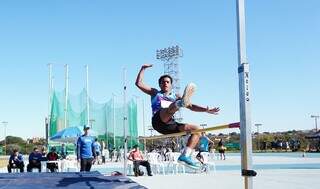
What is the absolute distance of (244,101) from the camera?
451cm

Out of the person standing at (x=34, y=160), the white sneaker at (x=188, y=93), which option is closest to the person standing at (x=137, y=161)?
the person standing at (x=34, y=160)

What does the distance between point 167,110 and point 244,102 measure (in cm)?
136

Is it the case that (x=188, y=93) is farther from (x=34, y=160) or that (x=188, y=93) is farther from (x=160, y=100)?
(x=34, y=160)

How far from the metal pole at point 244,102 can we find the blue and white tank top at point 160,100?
1504 millimetres

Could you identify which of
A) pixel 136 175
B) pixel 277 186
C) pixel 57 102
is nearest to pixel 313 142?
pixel 57 102

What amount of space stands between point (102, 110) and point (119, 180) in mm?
18844

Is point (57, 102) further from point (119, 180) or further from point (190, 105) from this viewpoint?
point (190, 105)

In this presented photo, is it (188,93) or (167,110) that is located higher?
(188,93)

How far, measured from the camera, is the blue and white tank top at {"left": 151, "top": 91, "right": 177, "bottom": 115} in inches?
233

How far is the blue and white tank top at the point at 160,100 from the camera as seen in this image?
5.92 metres

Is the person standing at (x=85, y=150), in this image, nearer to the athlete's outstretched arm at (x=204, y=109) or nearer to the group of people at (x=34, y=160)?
the group of people at (x=34, y=160)

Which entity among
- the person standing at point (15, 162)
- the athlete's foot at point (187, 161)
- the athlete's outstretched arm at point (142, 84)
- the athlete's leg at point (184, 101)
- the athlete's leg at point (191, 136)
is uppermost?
the athlete's outstretched arm at point (142, 84)

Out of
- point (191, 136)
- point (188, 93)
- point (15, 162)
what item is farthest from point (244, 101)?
point (15, 162)

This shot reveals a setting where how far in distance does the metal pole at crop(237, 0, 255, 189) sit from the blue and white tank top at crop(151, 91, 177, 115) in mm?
1504
